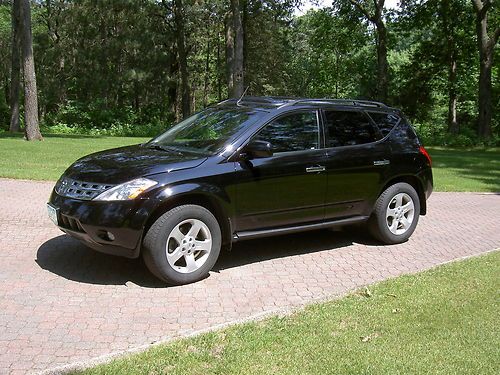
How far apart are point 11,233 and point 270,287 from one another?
357 centimetres

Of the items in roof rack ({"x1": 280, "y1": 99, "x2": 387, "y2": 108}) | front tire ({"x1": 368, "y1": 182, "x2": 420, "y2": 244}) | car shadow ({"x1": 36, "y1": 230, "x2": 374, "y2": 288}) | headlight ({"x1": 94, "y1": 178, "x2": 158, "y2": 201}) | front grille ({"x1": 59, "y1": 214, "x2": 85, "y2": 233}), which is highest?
roof rack ({"x1": 280, "y1": 99, "x2": 387, "y2": 108})

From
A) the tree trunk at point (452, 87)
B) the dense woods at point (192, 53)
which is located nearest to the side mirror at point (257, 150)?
the dense woods at point (192, 53)

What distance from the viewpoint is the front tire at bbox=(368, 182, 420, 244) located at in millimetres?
6918

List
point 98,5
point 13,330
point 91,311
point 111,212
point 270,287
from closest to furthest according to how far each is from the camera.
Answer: point 13,330
point 91,311
point 111,212
point 270,287
point 98,5

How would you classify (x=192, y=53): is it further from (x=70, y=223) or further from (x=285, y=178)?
(x=70, y=223)

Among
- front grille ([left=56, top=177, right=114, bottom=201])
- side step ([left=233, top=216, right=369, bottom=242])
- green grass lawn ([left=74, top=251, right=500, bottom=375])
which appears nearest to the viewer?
green grass lawn ([left=74, top=251, right=500, bottom=375])

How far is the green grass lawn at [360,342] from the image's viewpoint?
3.52 meters

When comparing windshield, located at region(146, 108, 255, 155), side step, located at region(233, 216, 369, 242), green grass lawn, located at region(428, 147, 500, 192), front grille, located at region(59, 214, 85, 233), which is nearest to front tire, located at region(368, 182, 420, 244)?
side step, located at region(233, 216, 369, 242)

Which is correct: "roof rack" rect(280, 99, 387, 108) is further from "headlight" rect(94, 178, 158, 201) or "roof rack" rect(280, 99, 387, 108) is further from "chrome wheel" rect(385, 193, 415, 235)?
"headlight" rect(94, 178, 158, 201)

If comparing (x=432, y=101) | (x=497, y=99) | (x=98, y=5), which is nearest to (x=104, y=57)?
(x=98, y=5)

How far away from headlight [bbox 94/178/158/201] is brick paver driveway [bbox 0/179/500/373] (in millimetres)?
863

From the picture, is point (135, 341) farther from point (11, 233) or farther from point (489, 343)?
point (11, 233)

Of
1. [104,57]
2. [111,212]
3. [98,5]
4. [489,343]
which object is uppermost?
[98,5]

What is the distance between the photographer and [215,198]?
5348 millimetres
